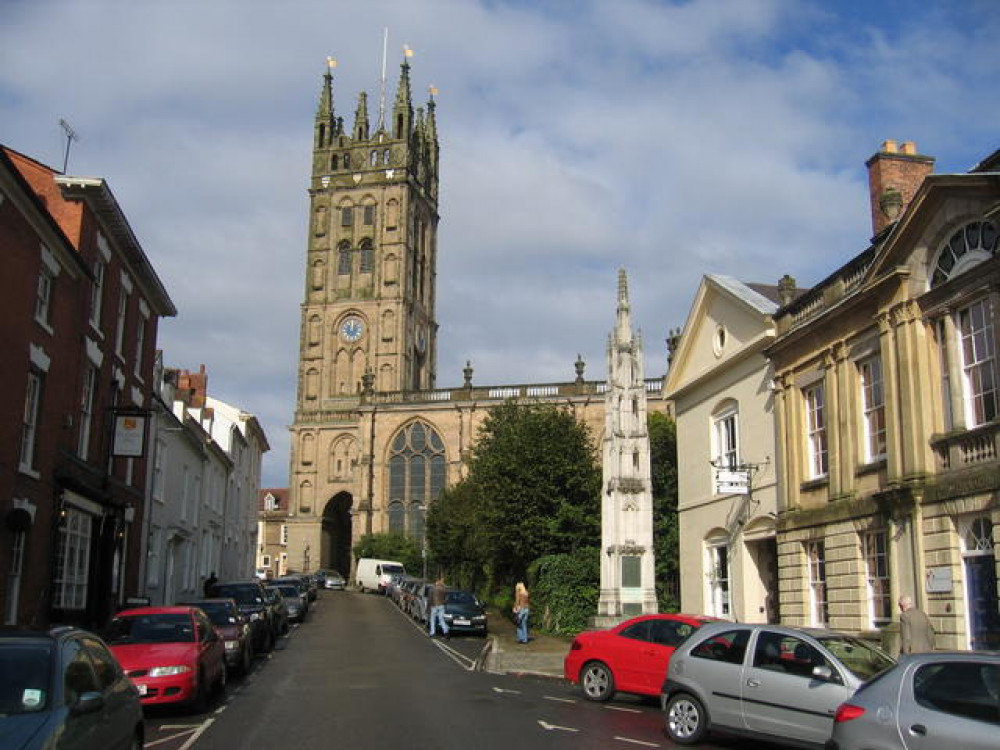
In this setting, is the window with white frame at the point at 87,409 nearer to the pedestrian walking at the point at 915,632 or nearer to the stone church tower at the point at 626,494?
the stone church tower at the point at 626,494

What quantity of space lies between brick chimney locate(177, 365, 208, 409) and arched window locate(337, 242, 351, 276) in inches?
1620

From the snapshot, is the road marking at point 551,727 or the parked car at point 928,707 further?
the road marking at point 551,727

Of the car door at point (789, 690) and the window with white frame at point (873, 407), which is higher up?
the window with white frame at point (873, 407)

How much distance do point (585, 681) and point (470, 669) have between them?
18.6ft

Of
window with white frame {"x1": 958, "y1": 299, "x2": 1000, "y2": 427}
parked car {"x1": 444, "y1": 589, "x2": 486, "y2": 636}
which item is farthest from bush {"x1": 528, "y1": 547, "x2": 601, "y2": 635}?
window with white frame {"x1": 958, "y1": 299, "x2": 1000, "y2": 427}

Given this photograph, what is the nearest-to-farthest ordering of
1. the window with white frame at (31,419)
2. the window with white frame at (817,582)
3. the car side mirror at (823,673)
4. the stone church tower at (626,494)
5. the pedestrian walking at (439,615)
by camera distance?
the car side mirror at (823,673)
the window with white frame at (31,419)
the window with white frame at (817,582)
the stone church tower at (626,494)
the pedestrian walking at (439,615)

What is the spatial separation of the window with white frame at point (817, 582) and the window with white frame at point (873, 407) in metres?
2.41

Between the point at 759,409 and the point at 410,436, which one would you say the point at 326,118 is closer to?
the point at 410,436

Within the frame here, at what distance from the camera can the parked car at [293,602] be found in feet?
115

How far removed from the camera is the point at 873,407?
18.1 meters

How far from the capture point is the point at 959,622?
Answer: 14859mm

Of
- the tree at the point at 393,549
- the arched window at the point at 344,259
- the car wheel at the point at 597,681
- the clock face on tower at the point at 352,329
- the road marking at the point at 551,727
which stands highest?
the arched window at the point at 344,259

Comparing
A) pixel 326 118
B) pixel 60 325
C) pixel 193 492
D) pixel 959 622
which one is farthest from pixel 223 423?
pixel 326 118

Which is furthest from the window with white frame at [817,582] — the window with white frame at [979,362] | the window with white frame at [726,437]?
the window with white frame at [979,362]
